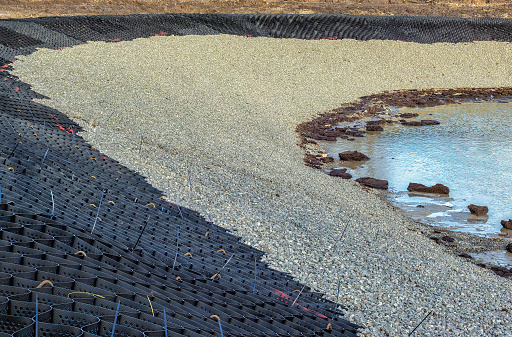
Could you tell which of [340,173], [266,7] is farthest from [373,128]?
[266,7]

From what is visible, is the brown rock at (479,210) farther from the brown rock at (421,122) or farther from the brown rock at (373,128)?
the brown rock at (421,122)


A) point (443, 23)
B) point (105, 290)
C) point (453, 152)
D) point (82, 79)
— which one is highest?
point (443, 23)

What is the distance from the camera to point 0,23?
2402 centimetres

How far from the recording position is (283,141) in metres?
18.4

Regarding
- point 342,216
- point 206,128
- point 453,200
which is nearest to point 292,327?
point 342,216

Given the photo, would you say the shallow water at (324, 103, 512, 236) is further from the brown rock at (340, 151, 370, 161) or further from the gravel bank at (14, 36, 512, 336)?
→ the gravel bank at (14, 36, 512, 336)

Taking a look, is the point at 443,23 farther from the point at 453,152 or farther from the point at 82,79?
the point at 82,79

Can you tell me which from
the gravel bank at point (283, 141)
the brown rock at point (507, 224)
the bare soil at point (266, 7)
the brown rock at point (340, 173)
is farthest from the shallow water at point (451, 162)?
the bare soil at point (266, 7)

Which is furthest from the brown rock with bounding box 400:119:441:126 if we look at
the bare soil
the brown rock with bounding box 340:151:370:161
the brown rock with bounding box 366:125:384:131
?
the bare soil

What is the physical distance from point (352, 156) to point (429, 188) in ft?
11.7

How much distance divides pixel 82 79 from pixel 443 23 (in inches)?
958

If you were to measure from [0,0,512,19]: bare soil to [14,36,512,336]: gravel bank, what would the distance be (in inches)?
273

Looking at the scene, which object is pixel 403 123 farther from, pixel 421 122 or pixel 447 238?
pixel 447 238

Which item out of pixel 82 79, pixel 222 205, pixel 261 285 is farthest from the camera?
pixel 82 79
